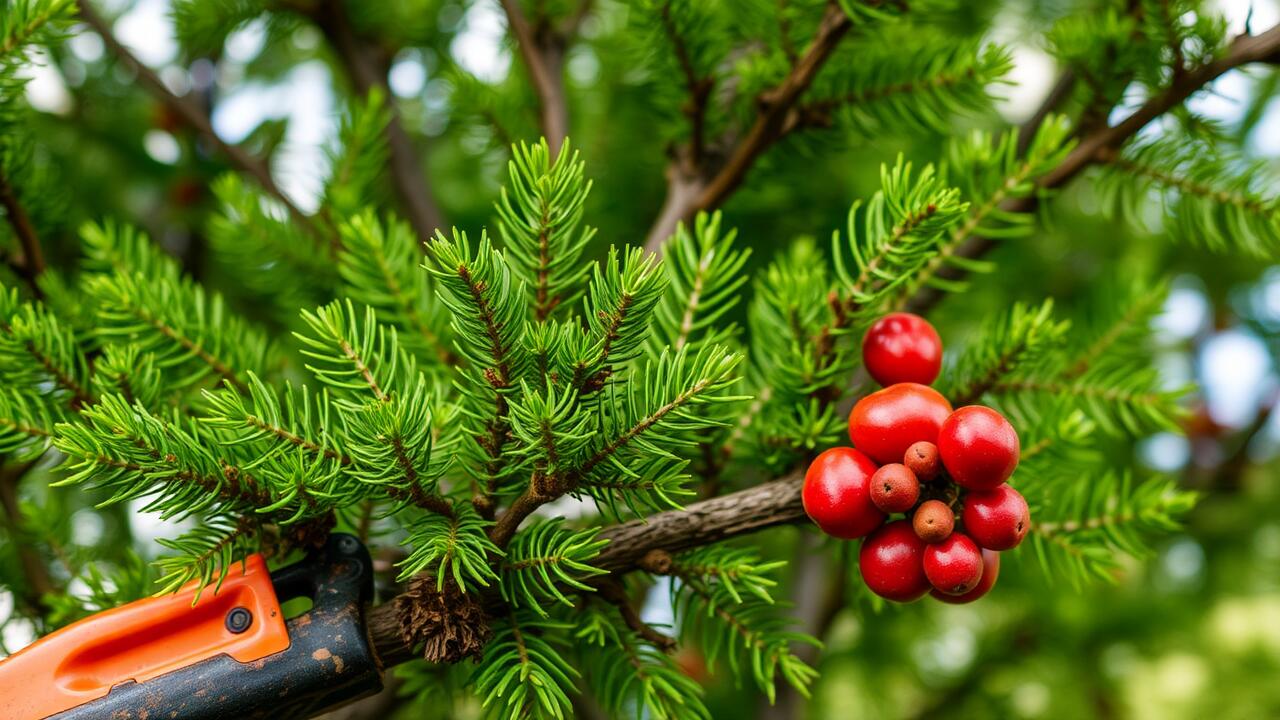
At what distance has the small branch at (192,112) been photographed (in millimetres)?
978

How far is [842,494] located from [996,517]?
0.30ft

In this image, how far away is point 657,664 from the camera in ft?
2.26

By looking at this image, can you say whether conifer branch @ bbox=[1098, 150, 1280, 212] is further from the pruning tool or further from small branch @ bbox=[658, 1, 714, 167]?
the pruning tool

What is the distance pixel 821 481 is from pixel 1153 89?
555 millimetres

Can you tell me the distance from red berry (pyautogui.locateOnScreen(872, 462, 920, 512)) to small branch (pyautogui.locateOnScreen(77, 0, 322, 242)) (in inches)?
25.6

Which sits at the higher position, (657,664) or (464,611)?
(464,611)

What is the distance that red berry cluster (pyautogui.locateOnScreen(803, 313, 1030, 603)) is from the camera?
0.55 metres

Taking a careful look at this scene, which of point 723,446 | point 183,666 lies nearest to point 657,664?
point 723,446

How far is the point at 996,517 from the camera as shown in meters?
0.56

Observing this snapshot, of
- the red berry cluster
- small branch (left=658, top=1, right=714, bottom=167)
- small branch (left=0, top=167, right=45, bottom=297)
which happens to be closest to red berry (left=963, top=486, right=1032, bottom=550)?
the red berry cluster

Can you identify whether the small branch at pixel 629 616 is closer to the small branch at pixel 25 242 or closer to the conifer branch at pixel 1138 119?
the conifer branch at pixel 1138 119

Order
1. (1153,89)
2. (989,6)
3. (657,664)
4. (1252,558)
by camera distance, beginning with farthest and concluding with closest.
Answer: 1. (1252,558)
2. (989,6)
3. (1153,89)
4. (657,664)

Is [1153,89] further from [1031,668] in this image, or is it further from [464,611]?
[1031,668]

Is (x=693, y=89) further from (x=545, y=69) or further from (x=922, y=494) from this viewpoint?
(x=922, y=494)
